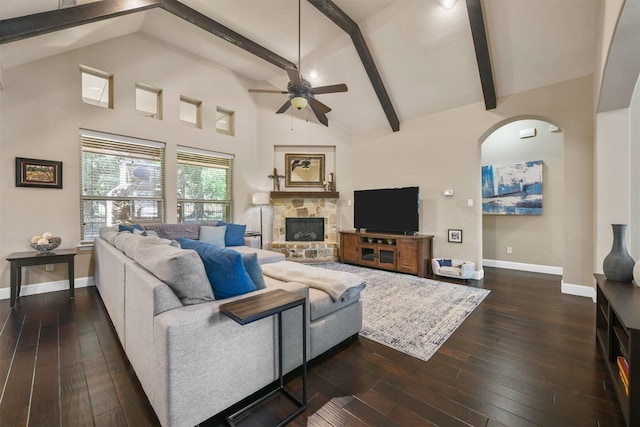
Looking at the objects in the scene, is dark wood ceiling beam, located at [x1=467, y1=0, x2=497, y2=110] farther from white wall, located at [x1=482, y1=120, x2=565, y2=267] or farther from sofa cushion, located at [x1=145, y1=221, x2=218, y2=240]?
sofa cushion, located at [x1=145, y1=221, x2=218, y2=240]

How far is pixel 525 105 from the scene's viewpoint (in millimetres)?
4035

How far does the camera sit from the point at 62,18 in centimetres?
295

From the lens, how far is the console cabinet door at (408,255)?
4.59 m

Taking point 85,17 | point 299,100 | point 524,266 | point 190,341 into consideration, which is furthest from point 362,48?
point 524,266

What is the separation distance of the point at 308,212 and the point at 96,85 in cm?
434

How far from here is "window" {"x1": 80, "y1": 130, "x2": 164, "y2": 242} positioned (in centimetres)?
407

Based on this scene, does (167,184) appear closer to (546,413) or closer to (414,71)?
(414,71)

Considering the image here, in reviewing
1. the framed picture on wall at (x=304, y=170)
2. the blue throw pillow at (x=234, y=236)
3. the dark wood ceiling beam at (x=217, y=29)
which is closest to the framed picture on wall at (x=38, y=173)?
the blue throw pillow at (x=234, y=236)

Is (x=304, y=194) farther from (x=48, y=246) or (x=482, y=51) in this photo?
(x=48, y=246)

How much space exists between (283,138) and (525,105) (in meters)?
4.45

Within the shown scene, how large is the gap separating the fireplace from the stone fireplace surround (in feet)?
0.31

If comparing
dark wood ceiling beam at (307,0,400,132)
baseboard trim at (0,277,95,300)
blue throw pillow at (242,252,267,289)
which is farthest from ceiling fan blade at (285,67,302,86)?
baseboard trim at (0,277,95,300)

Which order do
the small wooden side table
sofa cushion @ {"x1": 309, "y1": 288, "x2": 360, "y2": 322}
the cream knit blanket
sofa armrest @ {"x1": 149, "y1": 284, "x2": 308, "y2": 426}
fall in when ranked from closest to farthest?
sofa armrest @ {"x1": 149, "y1": 284, "x2": 308, "y2": 426} < sofa cushion @ {"x1": 309, "y1": 288, "x2": 360, "y2": 322} < the cream knit blanket < the small wooden side table

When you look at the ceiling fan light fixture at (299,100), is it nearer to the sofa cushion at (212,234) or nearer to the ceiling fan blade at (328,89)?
the ceiling fan blade at (328,89)
